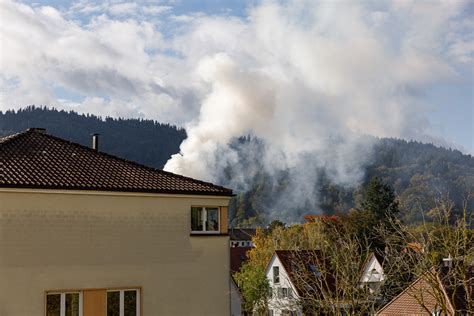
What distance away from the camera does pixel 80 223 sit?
62.6 ft

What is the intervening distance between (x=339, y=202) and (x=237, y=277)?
12518 cm

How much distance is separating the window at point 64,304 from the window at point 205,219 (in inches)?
176

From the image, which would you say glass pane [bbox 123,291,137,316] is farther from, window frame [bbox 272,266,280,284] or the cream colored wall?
window frame [bbox 272,266,280,284]

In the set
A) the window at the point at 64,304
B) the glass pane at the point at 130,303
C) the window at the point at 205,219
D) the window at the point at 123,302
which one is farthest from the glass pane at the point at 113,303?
the window at the point at 205,219

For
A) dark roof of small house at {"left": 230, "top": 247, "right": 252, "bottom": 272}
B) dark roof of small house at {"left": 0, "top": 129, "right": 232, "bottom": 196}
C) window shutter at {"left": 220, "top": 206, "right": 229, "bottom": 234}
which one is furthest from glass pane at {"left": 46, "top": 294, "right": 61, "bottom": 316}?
dark roof of small house at {"left": 230, "top": 247, "right": 252, "bottom": 272}

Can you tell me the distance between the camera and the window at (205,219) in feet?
69.8

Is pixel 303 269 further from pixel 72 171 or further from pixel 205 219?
pixel 72 171

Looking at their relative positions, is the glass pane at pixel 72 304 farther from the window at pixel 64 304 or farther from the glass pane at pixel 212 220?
the glass pane at pixel 212 220

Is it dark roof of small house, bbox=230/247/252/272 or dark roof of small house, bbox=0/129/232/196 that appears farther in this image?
dark roof of small house, bbox=230/247/252/272

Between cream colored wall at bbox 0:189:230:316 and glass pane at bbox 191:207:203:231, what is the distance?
265 mm

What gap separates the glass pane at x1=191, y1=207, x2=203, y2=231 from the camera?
69.6 feet

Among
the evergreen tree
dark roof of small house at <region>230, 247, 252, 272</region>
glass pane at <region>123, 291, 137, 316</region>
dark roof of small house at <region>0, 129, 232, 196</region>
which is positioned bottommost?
glass pane at <region>123, 291, 137, 316</region>

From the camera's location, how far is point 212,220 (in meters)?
21.7

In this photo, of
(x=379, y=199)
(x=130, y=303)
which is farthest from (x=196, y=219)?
(x=379, y=199)
